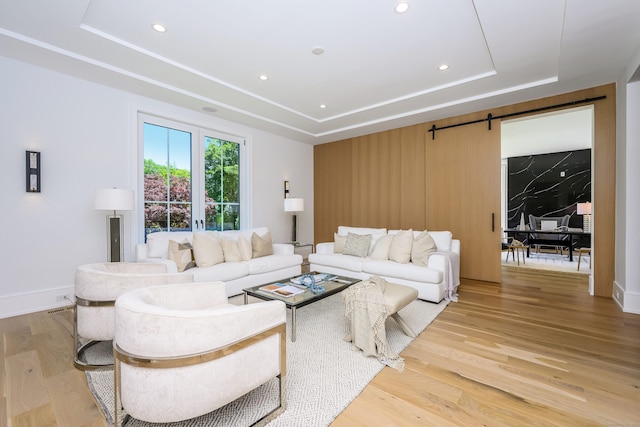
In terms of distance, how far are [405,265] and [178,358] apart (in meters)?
3.20

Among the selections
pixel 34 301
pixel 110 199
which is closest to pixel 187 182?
pixel 110 199

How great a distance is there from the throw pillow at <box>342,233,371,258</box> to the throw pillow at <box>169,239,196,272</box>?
7.82 ft

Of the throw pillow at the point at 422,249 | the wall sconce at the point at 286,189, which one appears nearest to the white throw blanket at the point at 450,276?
the throw pillow at the point at 422,249

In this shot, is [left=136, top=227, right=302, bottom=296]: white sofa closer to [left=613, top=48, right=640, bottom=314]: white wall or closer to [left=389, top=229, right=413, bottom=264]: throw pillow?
[left=389, top=229, right=413, bottom=264]: throw pillow

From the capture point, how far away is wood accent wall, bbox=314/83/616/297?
A: 378cm

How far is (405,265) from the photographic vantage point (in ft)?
12.8

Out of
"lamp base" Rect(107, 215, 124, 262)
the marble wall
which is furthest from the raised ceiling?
the marble wall

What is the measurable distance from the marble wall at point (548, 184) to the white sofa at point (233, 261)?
7497mm

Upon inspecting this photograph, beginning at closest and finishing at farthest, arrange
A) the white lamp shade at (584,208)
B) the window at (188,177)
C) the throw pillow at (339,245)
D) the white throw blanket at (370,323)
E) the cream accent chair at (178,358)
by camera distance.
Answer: the cream accent chair at (178,358) → the white throw blanket at (370,323) → the window at (188,177) → the throw pillow at (339,245) → the white lamp shade at (584,208)

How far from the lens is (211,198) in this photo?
5.04m

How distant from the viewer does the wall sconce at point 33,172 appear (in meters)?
3.18

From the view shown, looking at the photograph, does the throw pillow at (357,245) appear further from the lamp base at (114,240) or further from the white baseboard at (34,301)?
the white baseboard at (34,301)

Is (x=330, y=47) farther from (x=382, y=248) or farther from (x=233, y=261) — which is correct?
(x=233, y=261)

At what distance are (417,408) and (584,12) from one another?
3.30 meters
